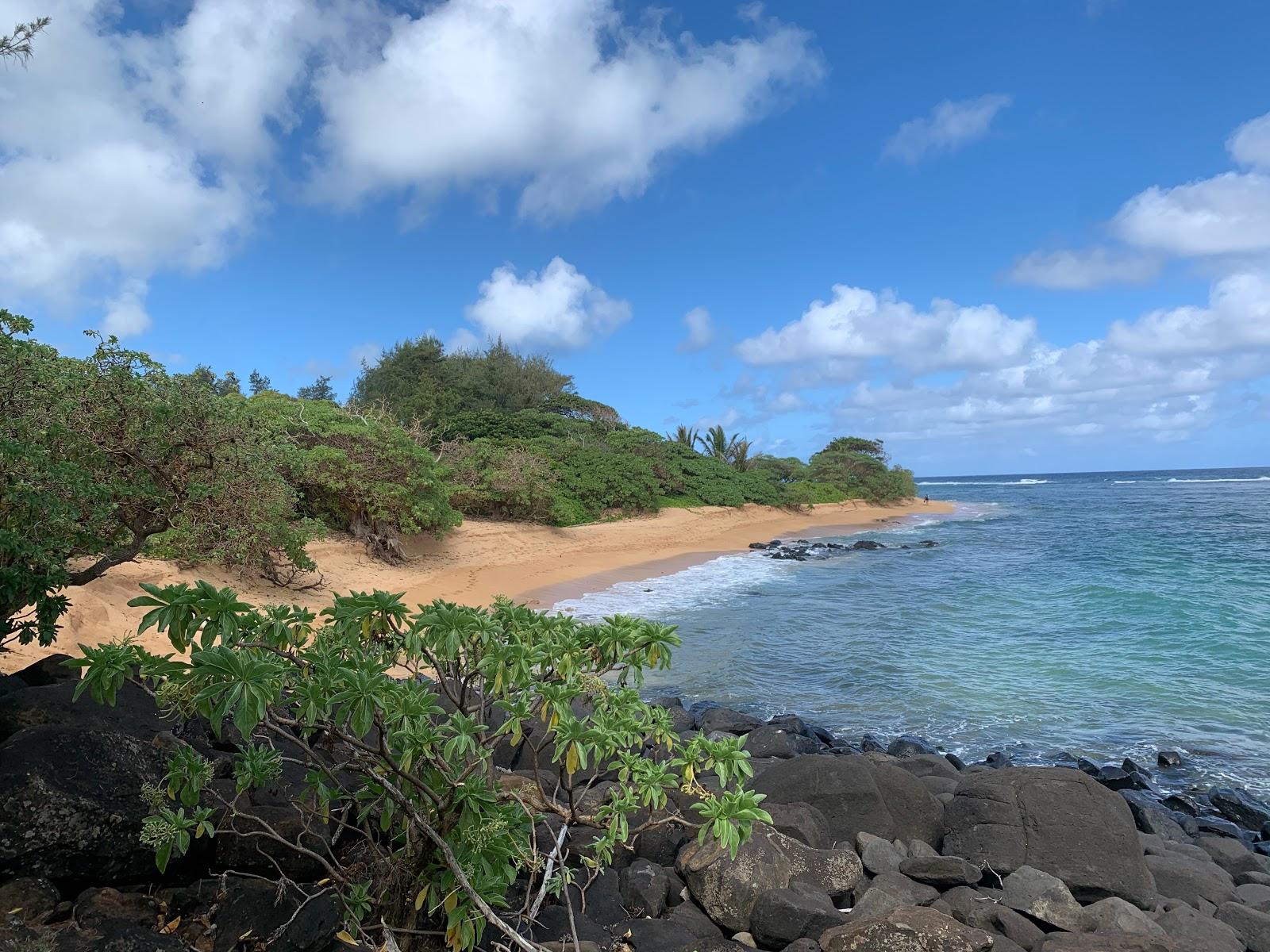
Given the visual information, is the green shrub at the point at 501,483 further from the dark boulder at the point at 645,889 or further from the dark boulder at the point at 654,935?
the dark boulder at the point at 654,935

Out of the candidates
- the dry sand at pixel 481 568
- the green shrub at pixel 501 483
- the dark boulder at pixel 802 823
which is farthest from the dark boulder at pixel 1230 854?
the green shrub at pixel 501 483

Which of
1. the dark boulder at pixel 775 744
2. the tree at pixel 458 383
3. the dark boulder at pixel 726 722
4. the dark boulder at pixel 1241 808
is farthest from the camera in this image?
the tree at pixel 458 383

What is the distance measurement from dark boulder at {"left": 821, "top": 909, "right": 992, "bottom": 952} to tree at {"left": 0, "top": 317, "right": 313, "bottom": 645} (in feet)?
14.3

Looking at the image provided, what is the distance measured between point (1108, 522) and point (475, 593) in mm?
33981

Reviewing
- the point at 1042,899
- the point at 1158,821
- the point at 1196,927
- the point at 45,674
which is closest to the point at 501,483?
the point at 45,674

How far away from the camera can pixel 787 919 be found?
379 centimetres

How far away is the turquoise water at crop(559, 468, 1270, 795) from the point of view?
892 centimetres

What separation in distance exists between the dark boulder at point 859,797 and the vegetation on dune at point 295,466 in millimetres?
4493

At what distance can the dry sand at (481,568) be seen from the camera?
357 inches

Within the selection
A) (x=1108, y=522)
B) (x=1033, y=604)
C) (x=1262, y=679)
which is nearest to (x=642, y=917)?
(x=1262, y=679)

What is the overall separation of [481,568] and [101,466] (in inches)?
529

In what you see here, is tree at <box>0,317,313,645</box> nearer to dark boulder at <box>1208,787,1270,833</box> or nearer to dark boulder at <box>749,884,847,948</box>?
dark boulder at <box>749,884,847,948</box>

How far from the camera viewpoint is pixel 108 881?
336 centimetres

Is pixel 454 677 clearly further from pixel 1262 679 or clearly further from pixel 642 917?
pixel 1262 679
